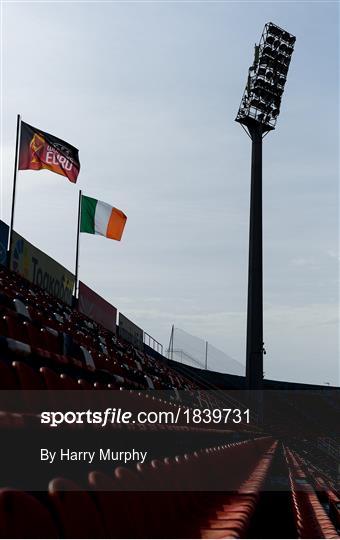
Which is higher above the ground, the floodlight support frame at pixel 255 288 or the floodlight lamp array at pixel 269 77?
the floodlight lamp array at pixel 269 77

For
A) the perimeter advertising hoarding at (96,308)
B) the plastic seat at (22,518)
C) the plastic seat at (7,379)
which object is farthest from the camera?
the perimeter advertising hoarding at (96,308)

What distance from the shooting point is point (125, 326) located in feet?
62.1

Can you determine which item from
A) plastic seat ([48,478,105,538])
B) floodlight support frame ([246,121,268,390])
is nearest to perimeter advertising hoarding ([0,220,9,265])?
floodlight support frame ([246,121,268,390])

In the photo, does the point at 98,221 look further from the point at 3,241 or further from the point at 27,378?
the point at 27,378

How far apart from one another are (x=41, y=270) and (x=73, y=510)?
39.1ft

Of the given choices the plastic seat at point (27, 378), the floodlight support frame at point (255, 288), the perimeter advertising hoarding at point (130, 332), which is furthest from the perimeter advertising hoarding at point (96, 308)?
the plastic seat at point (27, 378)

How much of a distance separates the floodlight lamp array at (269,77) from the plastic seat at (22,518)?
17575mm

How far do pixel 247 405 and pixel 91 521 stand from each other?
52.1ft

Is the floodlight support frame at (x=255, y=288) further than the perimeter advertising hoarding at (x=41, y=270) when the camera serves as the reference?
Yes

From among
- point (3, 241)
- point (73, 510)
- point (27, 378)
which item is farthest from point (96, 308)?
point (73, 510)

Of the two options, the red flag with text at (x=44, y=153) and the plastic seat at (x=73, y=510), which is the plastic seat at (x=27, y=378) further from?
the red flag with text at (x=44, y=153)

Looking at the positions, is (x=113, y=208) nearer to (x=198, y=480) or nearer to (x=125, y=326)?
(x=125, y=326)

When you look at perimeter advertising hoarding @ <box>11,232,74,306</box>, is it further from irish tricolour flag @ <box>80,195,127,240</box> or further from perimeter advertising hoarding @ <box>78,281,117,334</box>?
irish tricolour flag @ <box>80,195,127,240</box>

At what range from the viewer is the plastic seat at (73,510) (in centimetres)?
119
